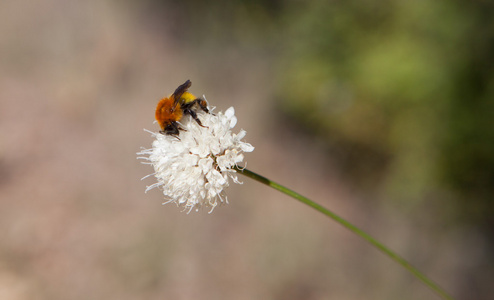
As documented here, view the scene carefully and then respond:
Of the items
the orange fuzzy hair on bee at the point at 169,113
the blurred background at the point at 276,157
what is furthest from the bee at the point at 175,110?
the blurred background at the point at 276,157

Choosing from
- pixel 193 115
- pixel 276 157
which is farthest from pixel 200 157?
pixel 276 157

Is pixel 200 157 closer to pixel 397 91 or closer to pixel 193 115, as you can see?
pixel 193 115

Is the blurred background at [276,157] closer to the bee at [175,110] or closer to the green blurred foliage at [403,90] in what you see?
the green blurred foliage at [403,90]

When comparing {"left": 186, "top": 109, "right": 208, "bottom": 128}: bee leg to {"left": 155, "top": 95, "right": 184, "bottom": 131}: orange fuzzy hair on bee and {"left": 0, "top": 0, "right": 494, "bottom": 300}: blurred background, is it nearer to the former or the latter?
{"left": 155, "top": 95, "right": 184, "bottom": 131}: orange fuzzy hair on bee

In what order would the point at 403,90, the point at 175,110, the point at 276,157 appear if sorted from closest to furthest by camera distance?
the point at 175,110 < the point at 403,90 < the point at 276,157

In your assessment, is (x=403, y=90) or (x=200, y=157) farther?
(x=403, y=90)

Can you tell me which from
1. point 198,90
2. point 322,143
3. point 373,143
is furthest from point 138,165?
point 373,143

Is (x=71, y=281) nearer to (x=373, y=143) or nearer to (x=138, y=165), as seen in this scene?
(x=138, y=165)

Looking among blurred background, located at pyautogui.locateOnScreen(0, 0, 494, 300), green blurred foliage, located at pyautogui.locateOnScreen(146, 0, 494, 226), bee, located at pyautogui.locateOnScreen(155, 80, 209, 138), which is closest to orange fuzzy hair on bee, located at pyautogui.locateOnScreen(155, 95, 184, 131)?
bee, located at pyautogui.locateOnScreen(155, 80, 209, 138)
